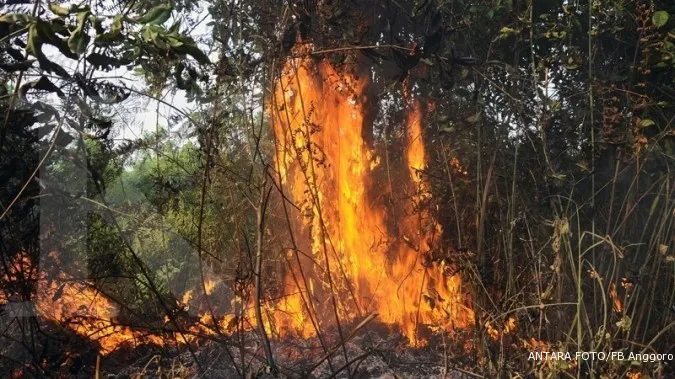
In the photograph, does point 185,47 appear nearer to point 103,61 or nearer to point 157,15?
point 157,15

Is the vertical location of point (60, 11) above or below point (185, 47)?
above

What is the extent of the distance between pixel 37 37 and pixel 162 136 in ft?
8.46

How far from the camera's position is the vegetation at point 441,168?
105 inches

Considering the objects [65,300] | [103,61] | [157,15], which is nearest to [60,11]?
[157,15]

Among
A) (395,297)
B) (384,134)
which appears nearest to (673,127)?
(384,134)

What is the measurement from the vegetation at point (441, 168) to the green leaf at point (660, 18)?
1 cm

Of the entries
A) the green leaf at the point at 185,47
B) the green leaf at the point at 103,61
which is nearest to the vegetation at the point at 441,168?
the green leaf at the point at 103,61

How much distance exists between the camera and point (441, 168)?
3859 mm

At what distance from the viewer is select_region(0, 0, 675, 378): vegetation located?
2674 millimetres

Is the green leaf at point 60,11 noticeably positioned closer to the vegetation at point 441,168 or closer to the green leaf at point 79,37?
the green leaf at point 79,37

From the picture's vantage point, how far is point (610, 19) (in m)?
3.48

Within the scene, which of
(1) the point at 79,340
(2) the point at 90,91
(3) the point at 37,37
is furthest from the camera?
(1) the point at 79,340

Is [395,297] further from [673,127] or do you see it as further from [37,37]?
[37,37]

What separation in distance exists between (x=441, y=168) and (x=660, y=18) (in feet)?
4.64
